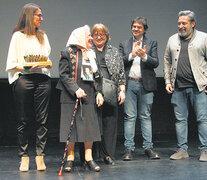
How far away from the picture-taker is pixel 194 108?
423 centimetres

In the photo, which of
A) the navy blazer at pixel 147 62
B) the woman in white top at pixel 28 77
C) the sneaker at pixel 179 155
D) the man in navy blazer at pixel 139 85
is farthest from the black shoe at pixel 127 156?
the woman in white top at pixel 28 77

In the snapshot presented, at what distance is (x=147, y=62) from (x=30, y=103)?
1.32 metres

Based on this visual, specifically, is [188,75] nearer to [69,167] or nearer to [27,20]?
[69,167]

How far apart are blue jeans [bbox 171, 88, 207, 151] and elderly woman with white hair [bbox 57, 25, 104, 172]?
1005 mm

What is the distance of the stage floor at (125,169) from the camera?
11.2 feet

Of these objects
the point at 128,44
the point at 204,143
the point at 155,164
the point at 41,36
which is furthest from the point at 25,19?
the point at 204,143

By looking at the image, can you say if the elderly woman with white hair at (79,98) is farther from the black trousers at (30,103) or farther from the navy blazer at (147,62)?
the navy blazer at (147,62)

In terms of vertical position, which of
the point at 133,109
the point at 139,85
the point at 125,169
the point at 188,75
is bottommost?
the point at 125,169

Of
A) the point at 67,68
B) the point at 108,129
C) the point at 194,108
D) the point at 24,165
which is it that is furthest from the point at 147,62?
the point at 24,165

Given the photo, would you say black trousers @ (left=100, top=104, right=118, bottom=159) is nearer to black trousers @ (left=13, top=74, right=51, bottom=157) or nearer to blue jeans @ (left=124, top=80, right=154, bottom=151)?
blue jeans @ (left=124, top=80, right=154, bottom=151)

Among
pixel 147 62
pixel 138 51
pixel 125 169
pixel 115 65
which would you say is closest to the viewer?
pixel 125 169

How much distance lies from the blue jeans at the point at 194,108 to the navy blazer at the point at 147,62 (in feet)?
0.98

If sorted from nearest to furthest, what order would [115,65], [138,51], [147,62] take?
1. [115,65]
2. [138,51]
3. [147,62]

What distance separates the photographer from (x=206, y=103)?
418 centimetres
